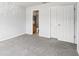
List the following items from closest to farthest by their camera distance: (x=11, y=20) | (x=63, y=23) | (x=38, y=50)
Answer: (x=38, y=50)
(x=63, y=23)
(x=11, y=20)

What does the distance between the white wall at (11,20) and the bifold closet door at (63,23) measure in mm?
2347

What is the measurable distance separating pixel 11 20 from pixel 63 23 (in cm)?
314

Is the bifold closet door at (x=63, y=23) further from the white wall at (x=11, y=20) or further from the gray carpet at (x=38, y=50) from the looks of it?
the white wall at (x=11, y=20)

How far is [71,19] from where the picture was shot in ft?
13.9

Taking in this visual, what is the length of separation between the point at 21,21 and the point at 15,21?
2.05 ft

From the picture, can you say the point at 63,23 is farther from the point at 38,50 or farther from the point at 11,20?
the point at 11,20

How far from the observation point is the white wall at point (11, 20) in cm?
455

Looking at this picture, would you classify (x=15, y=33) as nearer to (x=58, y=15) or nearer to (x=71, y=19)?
(x=58, y=15)

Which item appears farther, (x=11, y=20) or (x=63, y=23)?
(x=11, y=20)

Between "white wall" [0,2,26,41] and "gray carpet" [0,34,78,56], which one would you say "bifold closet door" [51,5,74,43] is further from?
"white wall" [0,2,26,41]

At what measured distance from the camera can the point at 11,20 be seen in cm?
516

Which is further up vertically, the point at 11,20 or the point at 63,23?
the point at 11,20

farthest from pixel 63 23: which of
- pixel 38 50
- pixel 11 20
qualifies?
pixel 11 20

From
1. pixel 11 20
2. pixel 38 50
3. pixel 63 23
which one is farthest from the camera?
pixel 11 20
